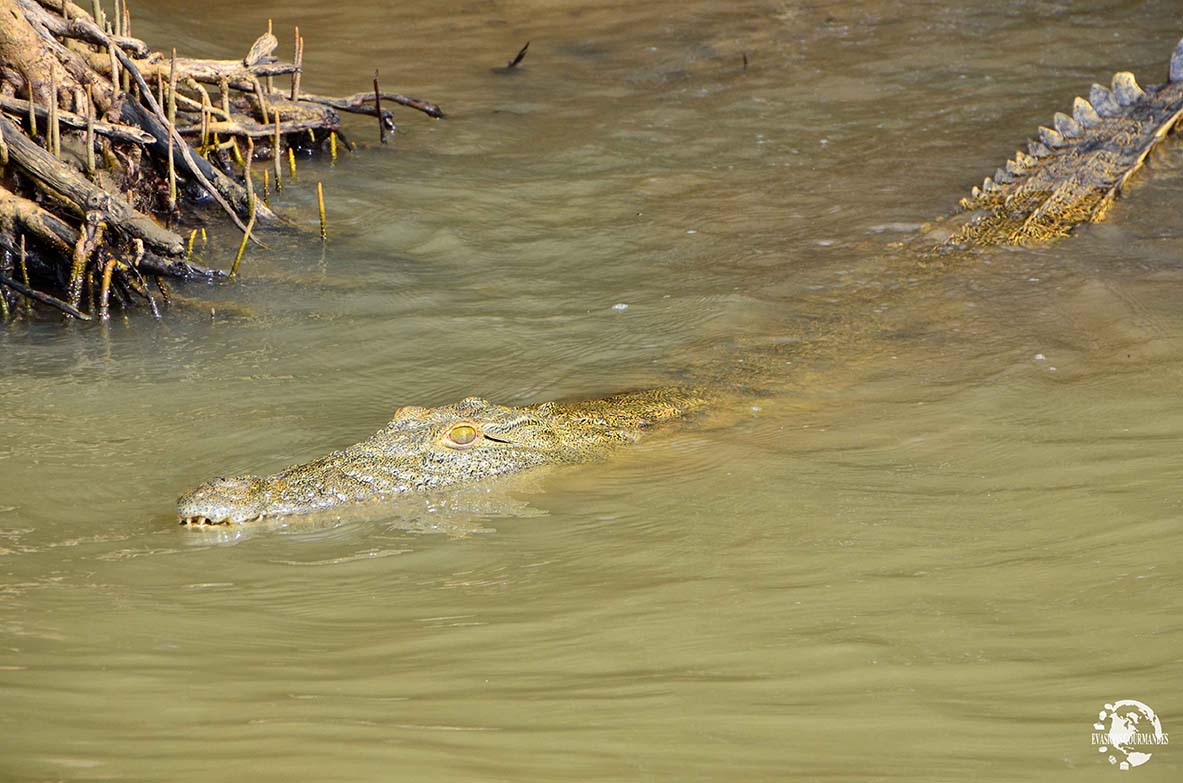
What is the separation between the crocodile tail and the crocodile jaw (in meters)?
4.34

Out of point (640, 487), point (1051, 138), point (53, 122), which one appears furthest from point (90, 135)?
point (1051, 138)

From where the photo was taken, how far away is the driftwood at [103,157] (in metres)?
5.86

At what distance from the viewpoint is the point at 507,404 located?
525 centimetres

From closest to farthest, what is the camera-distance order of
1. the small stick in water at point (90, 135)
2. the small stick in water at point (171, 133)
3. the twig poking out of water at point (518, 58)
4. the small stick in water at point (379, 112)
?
the small stick in water at point (90, 135) → the small stick in water at point (171, 133) → the small stick in water at point (379, 112) → the twig poking out of water at point (518, 58)

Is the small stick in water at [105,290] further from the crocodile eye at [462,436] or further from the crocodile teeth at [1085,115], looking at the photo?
the crocodile teeth at [1085,115]

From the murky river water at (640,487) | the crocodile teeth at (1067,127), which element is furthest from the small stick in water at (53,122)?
the crocodile teeth at (1067,127)

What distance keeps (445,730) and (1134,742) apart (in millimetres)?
1343

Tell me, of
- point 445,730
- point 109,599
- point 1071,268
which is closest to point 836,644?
point 445,730

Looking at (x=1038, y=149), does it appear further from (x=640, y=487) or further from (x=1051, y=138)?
(x=640, y=487)

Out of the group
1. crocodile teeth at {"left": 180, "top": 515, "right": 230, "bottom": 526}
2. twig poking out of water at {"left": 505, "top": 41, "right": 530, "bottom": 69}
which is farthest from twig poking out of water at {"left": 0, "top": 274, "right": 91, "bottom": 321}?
twig poking out of water at {"left": 505, "top": 41, "right": 530, "bottom": 69}

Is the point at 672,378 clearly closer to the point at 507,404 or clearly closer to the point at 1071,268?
the point at 507,404

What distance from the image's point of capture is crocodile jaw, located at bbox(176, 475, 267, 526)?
3795 mm

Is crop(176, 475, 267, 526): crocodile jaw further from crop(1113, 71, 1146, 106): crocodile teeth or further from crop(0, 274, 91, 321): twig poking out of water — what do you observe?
crop(1113, 71, 1146, 106): crocodile teeth

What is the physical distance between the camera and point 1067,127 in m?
7.92
